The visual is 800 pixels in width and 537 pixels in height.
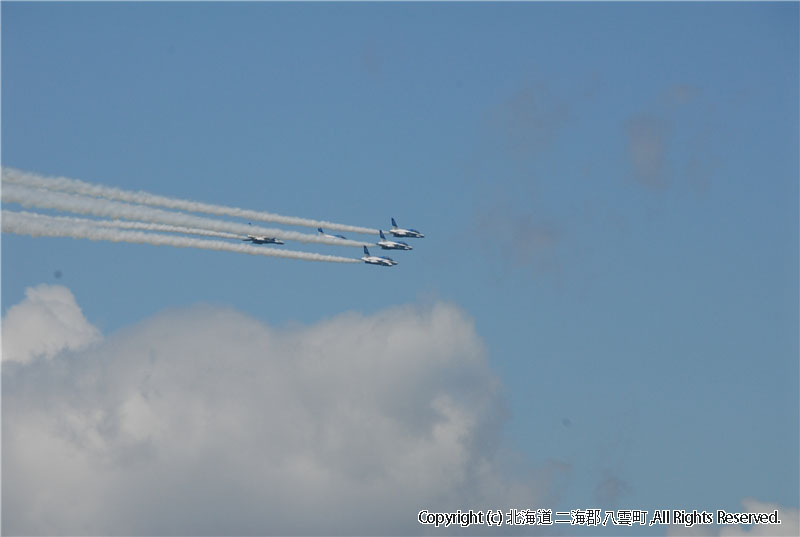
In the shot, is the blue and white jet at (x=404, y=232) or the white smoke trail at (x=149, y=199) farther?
the blue and white jet at (x=404, y=232)

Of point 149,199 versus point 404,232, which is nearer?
point 149,199

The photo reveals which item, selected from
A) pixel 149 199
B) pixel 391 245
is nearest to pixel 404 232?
pixel 391 245

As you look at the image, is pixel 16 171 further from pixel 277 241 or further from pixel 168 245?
pixel 277 241

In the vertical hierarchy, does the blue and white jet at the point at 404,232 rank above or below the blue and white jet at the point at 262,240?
above

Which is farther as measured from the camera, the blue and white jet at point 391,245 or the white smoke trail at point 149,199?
the blue and white jet at point 391,245

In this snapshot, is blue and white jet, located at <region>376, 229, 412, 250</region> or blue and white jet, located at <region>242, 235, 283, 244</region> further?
blue and white jet, located at <region>376, 229, 412, 250</region>

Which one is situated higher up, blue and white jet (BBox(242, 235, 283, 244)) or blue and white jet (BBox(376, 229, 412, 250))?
blue and white jet (BBox(376, 229, 412, 250))

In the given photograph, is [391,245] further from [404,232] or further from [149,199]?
[149,199]

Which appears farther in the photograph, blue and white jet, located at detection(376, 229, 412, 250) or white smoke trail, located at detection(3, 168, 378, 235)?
blue and white jet, located at detection(376, 229, 412, 250)

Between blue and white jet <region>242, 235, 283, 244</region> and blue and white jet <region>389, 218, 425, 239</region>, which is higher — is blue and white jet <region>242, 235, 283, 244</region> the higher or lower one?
the lower one

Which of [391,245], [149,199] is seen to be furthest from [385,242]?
[149,199]

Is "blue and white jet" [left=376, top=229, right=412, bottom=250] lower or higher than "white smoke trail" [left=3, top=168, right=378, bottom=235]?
higher

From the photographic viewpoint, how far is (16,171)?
8769 cm

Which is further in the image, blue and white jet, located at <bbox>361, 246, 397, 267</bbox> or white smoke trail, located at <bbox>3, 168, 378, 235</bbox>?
blue and white jet, located at <bbox>361, 246, 397, 267</bbox>
